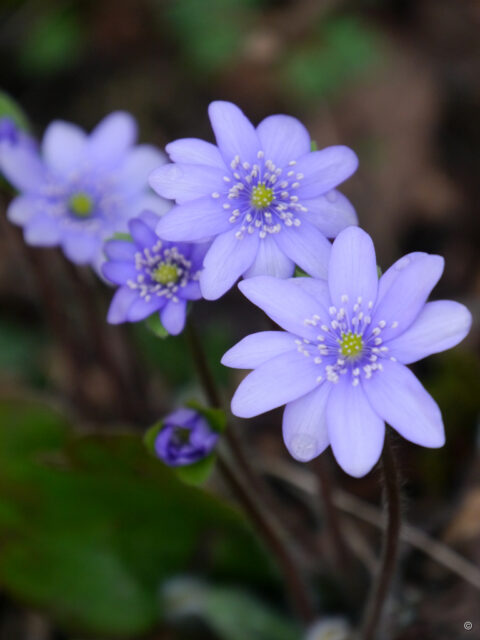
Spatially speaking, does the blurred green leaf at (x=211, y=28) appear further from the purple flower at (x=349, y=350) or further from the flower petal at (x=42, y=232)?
the purple flower at (x=349, y=350)

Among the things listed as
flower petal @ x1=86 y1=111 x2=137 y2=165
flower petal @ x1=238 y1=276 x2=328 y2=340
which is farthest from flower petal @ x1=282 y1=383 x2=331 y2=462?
flower petal @ x1=86 y1=111 x2=137 y2=165

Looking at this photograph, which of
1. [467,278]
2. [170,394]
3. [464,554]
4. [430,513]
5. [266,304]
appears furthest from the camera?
[467,278]

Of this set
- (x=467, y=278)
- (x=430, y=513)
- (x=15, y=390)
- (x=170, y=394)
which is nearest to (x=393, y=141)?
(x=467, y=278)

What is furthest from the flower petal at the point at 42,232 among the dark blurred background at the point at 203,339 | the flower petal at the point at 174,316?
the flower petal at the point at 174,316

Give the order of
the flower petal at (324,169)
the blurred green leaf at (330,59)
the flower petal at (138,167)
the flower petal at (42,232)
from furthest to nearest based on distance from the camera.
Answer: the blurred green leaf at (330,59) → the flower petal at (138,167) → the flower petal at (42,232) → the flower petal at (324,169)

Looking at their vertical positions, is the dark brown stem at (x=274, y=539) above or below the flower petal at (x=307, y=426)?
below

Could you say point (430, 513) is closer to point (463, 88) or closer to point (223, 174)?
point (223, 174)

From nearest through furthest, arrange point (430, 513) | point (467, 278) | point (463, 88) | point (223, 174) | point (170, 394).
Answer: point (223, 174) → point (430, 513) → point (170, 394) → point (467, 278) → point (463, 88)
